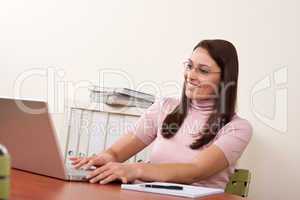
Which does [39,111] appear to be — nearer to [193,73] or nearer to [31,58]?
[193,73]

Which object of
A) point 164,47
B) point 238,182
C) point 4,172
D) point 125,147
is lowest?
point 238,182

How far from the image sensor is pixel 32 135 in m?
1.24

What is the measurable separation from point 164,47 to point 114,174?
4.00 feet

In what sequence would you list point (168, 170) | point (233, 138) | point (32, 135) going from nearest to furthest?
point (32, 135) < point (168, 170) < point (233, 138)

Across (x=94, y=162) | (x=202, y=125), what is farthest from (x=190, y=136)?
(x=94, y=162)

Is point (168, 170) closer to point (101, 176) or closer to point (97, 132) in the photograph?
point (101, 176)

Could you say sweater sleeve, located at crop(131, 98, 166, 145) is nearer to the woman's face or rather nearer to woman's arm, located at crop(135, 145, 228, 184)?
the woman's face

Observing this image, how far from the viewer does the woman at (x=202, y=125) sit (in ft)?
5.50

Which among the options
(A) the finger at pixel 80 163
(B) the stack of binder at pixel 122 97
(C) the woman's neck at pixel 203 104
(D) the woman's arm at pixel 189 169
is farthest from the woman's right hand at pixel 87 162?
(B) the stack of binder at pixel 122 97

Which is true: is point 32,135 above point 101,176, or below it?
above

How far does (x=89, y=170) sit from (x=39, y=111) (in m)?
0.36

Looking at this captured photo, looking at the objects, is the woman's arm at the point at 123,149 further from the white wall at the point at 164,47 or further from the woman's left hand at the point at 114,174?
the white wall at the point at 164,47

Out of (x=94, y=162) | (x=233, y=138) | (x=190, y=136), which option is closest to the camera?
(x=94, y=162)

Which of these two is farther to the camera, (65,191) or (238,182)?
(238,182)
